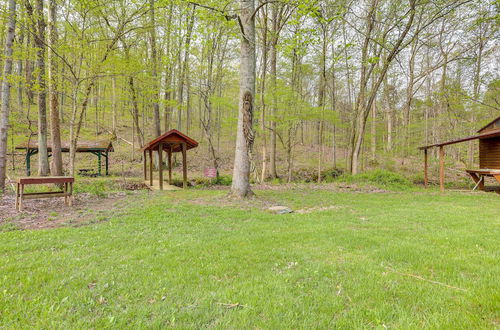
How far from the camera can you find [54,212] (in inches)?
239

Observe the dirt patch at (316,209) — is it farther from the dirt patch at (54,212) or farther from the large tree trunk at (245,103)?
the dirt patch at (54,212)

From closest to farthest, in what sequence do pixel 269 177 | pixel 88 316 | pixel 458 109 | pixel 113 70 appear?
pixel 88 316, pixel 113 70, pixel 269 177, pixel 458 109

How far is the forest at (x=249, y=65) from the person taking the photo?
7941mm

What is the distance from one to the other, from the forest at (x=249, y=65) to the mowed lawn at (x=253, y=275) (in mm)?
4300

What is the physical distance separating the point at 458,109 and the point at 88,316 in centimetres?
2256

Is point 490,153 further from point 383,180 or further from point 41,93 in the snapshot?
point 41,93

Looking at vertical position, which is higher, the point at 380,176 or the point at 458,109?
the point at 458,109

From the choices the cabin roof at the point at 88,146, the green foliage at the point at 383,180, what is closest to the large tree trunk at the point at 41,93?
the cabin roof at the point at 88,146

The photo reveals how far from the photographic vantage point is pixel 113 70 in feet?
33.2

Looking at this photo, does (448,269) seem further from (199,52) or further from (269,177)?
(199,52)

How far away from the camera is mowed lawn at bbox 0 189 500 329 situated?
1919 mm

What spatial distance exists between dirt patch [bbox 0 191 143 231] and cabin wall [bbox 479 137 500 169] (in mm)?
17951

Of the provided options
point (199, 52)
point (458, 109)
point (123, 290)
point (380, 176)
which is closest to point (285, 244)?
point (123, 290)

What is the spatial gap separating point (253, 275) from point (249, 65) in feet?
22.3
